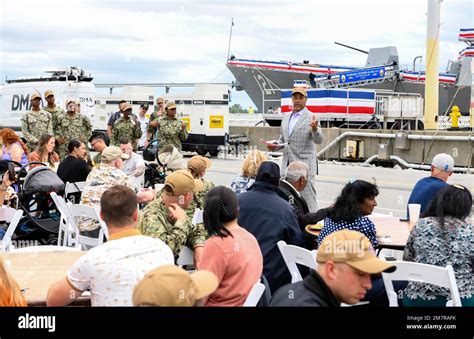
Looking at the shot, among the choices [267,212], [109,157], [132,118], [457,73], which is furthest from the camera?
[457,73]

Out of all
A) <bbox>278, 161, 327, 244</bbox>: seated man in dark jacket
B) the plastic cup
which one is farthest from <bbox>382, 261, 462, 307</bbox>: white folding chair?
the plastic cup

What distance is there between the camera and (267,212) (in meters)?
5.38

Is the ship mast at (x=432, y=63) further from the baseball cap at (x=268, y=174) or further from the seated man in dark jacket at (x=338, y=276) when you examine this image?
the seated man in dark jacket at (x=338, y=276)

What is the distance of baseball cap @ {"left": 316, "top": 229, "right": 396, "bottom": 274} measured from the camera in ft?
10.4

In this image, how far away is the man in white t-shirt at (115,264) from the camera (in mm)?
3473

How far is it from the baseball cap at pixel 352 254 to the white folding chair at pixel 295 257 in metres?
1.50

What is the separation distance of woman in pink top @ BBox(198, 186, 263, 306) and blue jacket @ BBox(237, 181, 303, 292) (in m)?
0.97

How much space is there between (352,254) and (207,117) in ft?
59.8

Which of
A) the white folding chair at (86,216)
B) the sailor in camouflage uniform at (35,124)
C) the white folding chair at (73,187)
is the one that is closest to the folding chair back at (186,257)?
the white folding chair at (86,216)

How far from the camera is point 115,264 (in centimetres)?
347

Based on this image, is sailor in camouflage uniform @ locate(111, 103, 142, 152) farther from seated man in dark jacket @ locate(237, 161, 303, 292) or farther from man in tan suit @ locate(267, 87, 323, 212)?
seated man in dark jacket @ locate(237, 161, 303, 292)

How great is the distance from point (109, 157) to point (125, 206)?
3.73 meters
